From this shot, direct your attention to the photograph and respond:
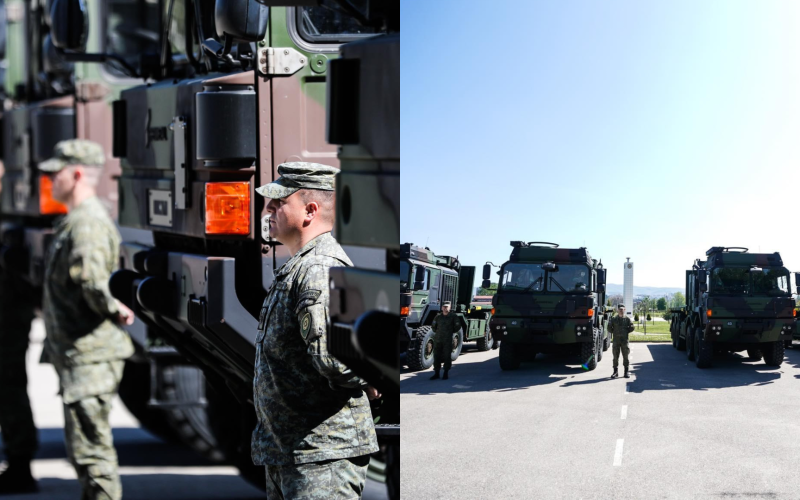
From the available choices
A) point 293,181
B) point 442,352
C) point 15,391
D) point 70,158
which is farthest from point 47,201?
point 442,352

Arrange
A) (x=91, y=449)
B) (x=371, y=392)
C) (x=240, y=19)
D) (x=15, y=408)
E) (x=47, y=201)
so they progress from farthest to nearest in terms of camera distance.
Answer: (x=47, y=201) < (x=15, y=408) < (x=91, y=449) < (x=240, y=19) < (x=371, y=392)

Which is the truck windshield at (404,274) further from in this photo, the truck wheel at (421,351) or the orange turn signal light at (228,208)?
the orange turn signal light at (228,208)

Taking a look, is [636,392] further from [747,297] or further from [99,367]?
[99,367]

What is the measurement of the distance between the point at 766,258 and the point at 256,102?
185 centimetres

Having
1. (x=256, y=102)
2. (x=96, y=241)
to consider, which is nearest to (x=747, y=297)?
(x=256, y=102)

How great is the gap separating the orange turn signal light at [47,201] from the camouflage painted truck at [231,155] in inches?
95.3

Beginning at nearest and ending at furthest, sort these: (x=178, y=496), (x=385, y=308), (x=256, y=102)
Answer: (x=385, y=308) → (x=256, y=102) → (x=178, y=496)

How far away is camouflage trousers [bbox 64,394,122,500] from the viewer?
153 inches

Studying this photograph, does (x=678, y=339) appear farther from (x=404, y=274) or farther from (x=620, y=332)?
→ (x=404, y=274)

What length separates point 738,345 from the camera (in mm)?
2330

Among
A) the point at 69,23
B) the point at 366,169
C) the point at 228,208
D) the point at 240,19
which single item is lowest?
the point at 228,208

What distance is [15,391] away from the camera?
497 centimetres

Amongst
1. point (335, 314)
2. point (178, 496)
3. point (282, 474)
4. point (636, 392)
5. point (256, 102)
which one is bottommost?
point (178, 496)

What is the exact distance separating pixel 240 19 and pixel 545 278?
4.65 ft
